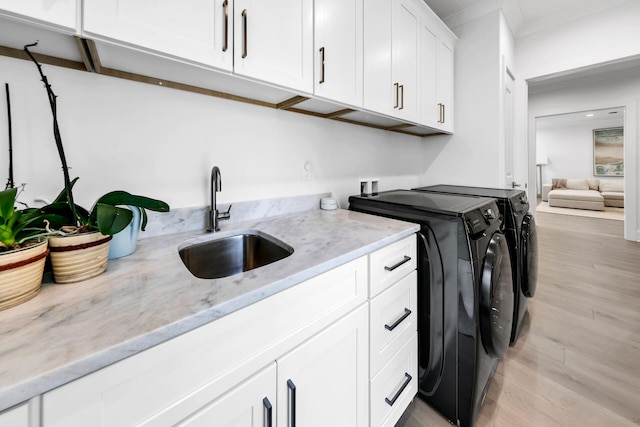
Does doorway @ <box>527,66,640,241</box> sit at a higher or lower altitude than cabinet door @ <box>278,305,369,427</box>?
higher

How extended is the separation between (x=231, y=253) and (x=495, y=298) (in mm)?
1218

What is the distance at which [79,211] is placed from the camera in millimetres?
723

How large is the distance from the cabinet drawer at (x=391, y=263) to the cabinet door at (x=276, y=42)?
792mm

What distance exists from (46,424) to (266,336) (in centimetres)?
38

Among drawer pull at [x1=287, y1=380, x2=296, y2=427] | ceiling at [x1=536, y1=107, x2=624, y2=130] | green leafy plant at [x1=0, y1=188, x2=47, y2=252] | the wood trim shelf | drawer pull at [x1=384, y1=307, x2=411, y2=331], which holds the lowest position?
drawer pull at [x1=287, y1=380, x2=296, y2=427]

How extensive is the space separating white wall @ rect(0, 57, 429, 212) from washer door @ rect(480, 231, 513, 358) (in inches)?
40.0

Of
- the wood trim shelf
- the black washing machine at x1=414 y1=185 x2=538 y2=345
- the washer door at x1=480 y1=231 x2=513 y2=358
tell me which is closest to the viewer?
the wood trim shelf

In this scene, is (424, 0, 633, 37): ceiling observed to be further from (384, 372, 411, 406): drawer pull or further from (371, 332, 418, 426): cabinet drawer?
(384, 372, 411, 406): drawer pull

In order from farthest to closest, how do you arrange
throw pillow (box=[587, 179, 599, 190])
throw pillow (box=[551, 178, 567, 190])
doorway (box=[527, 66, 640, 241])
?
throw pillow (box=[551, 178, 567, 190])
throw pillow (box=[587, 179, 599, 190])
doorway (box=[527, 66, 640, 241])

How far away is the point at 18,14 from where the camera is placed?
1.91ft

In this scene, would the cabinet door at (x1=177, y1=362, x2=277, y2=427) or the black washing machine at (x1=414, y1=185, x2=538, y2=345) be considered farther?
the black washing machine at (x1=414, y1=185, x2=538, y2=345)

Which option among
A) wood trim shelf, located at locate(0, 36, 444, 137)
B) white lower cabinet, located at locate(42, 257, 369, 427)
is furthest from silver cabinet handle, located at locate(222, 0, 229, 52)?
white lower cabinet, located at locate(42, 257, 369, 427)

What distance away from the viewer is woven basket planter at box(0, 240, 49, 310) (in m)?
0.48

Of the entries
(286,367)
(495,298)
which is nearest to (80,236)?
(286,367)
